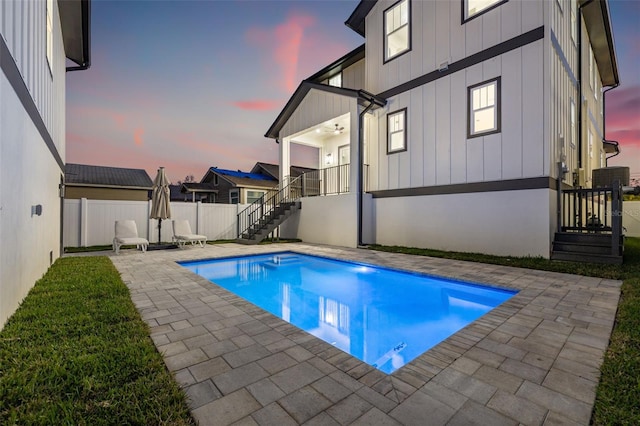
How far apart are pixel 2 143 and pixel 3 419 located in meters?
2.26

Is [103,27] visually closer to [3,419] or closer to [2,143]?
→ [2,143]

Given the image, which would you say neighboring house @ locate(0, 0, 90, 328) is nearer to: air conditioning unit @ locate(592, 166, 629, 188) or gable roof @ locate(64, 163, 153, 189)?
air conditioning unit @ locate(592, 166, 629, 188)

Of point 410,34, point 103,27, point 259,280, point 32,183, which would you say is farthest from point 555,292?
point 103,27

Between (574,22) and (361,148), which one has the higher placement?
(574,22)

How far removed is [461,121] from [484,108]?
0.60 metres

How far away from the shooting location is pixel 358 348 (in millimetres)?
3053

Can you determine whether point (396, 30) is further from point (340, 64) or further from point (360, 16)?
point (340, 64)

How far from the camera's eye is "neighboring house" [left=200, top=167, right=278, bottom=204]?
19.7m

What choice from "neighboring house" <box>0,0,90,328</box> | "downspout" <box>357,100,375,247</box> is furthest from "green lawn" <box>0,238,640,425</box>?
"downspout" <box>357,100,375,247</box>

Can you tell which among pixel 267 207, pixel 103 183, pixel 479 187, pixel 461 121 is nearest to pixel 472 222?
pixel 479 187

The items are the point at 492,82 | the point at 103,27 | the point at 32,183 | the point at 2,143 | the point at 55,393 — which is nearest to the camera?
the point at 55,393

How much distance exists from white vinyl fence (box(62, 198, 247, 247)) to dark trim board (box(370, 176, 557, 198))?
725 centimetres

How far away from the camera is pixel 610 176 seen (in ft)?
28.3

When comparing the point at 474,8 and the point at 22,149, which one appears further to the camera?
the point at 474,8
